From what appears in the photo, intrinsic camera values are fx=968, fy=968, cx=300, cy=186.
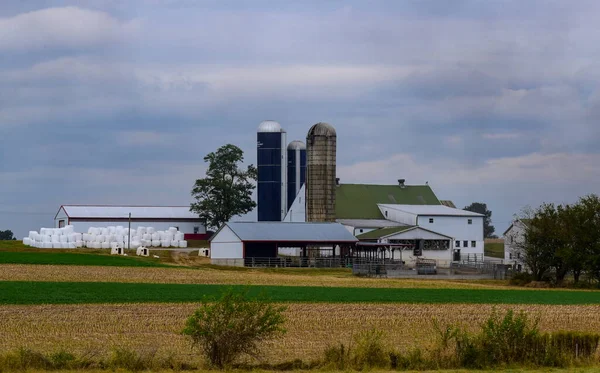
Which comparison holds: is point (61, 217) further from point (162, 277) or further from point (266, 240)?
point (162, 277)

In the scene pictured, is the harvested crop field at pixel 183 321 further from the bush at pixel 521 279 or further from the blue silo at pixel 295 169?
the blue silo at pixel 295 169

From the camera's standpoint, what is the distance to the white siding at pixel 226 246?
68.3 m

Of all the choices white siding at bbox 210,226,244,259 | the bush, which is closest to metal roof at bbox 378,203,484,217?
white siding at bbox 210,226,244,259

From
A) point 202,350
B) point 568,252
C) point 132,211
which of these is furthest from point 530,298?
point 132,211

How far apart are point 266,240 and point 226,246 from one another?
312 centimetres

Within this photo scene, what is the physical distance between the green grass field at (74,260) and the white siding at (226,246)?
15.5ft

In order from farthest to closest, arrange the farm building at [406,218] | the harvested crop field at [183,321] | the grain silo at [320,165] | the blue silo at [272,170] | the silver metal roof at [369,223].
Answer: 1. the blue silo at [272,170]
2. the silver metal roof at [369,223]
3. the farm building at [406,218]
4. the grain silo at [320,165]
5. the harvested crop field at [183,321]

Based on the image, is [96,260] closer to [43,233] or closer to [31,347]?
[43,233]

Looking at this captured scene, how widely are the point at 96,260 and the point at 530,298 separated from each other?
101 ft

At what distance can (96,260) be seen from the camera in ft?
202

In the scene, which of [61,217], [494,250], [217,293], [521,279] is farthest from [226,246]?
[494,250]

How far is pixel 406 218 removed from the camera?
81.2 meters

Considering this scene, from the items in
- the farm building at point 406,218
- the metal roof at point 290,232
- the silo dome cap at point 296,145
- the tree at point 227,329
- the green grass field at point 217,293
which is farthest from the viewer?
the silo dome cap at point 296,145

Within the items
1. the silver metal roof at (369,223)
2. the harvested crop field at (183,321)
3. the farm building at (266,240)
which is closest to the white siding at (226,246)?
the farm building at (266,240)
